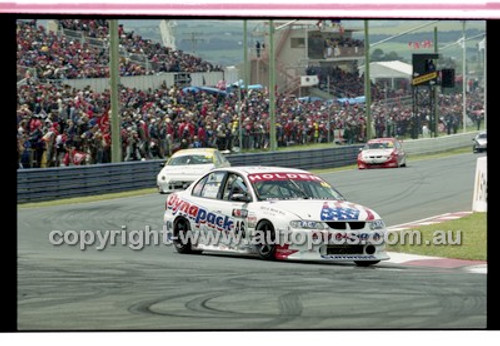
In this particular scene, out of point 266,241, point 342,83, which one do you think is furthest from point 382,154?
point 266,241

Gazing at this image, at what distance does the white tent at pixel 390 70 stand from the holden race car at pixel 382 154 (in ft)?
2.00

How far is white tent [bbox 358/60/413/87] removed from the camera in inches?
468

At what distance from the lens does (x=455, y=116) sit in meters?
12.2

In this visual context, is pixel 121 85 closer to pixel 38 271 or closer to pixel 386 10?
pixel 38 271

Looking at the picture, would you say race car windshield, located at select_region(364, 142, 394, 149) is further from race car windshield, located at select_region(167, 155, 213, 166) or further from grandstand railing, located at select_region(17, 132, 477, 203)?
race car windshield, located at select_region(167, 155, 213, 166)

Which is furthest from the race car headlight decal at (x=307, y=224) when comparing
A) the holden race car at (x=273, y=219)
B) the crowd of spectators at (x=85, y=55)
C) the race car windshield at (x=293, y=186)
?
the crowd of spectators at (x=85, y=55)

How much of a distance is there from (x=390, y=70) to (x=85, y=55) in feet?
9.57

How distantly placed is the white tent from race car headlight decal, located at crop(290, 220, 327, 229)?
1733 millimetres

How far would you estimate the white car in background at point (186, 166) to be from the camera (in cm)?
1151

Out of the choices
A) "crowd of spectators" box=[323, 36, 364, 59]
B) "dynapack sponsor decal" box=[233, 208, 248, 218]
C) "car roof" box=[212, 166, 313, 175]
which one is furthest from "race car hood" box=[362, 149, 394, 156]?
"dynapack sponsor decal" box=[233, 208, 248, 218]

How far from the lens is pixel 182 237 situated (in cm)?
1220

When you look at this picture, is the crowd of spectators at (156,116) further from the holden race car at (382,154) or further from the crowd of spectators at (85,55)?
the holden race car at (382,154)

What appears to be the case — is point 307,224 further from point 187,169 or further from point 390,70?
point 390,70
